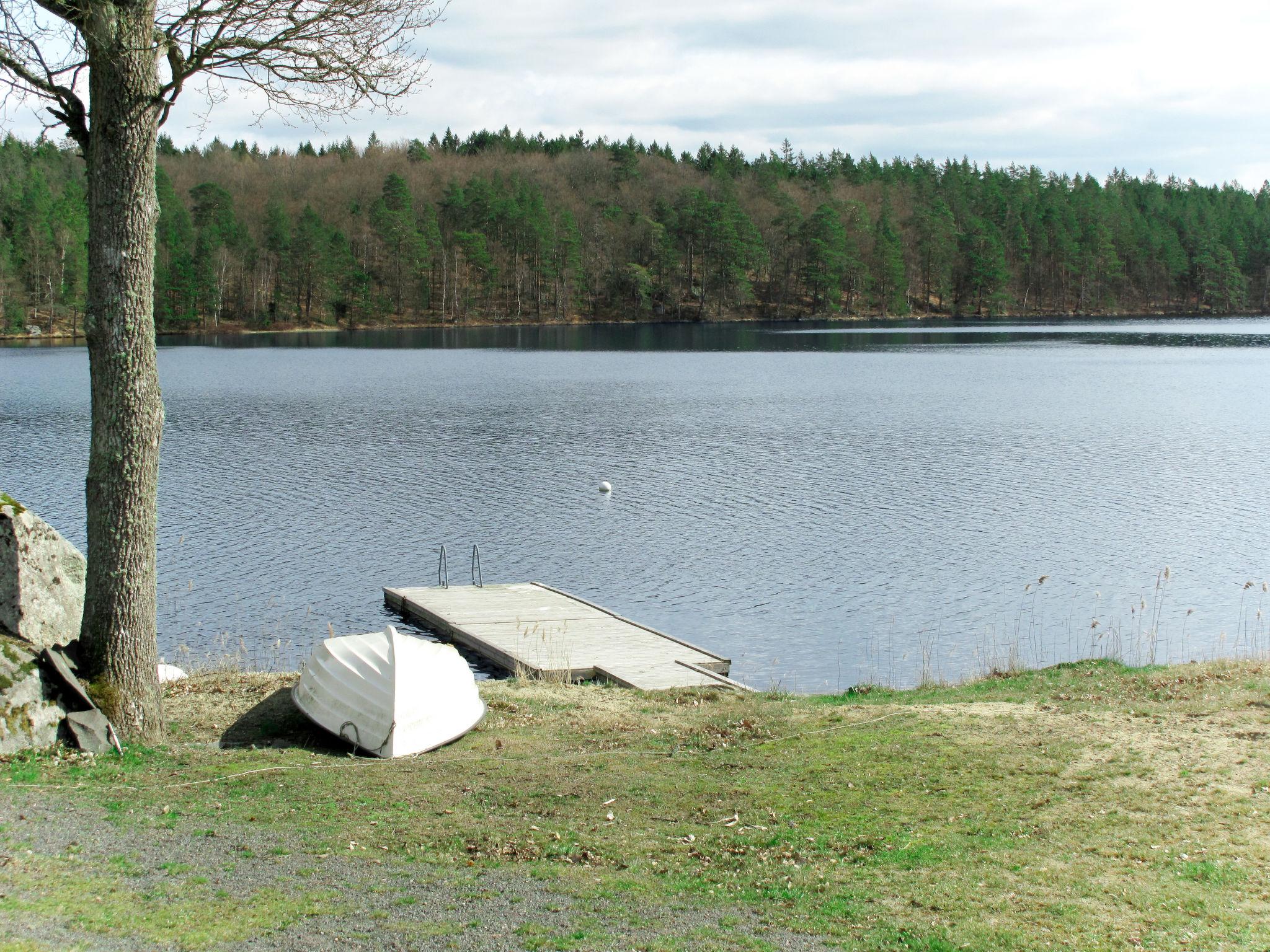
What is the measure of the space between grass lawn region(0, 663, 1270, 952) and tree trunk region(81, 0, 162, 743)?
31.4 inches

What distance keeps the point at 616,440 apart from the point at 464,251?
73.7 meters

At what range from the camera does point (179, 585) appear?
19.3 metres

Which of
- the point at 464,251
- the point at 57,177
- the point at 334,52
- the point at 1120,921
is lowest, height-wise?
the point at 1120,921

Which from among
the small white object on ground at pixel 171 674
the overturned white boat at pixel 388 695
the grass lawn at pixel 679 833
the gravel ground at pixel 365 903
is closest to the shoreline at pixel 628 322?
the small white object on ground at pixel 171 674

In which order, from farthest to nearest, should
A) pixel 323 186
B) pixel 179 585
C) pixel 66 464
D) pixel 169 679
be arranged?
pixel 323 186 < pixel 66 464 < pixel 179 585 < pixel 169 679

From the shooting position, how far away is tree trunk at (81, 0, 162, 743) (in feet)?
28.1

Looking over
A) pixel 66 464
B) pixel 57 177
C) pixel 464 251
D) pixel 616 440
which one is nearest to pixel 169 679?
pixel 66 464

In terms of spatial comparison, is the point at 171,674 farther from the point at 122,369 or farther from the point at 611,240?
the point at 611,240

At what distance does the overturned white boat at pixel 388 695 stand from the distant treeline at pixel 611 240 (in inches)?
3387

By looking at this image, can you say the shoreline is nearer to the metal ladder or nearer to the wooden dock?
the metal ladder

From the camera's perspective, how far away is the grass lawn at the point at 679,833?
5285 mm

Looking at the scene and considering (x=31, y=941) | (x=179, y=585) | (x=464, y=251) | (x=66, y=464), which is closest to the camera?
(x=31, y=941)

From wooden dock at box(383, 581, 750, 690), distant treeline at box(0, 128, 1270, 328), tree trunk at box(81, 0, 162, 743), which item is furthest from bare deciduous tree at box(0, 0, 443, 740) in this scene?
distant treeline at box(0, 128, 1270, 328)

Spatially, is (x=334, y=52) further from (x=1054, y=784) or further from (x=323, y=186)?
(x=323, y=186)
